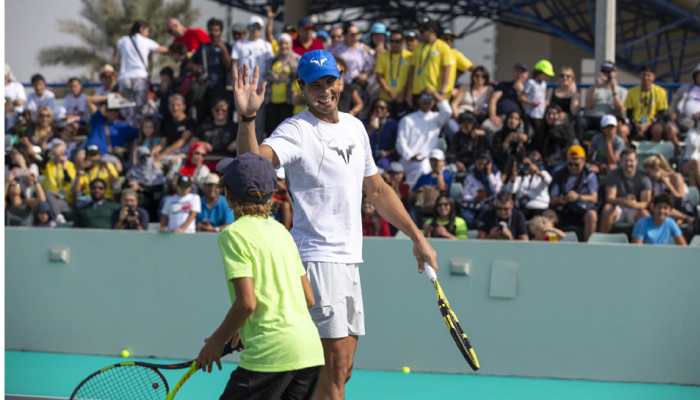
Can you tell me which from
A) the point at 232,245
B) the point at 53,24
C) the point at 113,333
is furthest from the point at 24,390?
the point at 53,24

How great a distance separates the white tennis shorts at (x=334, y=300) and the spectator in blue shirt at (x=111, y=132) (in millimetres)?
9768

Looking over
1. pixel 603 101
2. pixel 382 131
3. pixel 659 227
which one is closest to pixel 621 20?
pixel 603 101

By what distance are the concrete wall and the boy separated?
18.3ft

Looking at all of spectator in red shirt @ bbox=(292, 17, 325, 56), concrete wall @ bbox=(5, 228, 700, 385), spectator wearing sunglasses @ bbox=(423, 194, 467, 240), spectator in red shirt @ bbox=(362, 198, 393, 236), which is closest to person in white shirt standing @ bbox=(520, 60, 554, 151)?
spectator wearing sunglasses @ bbox=(423, 194, 467, 240)

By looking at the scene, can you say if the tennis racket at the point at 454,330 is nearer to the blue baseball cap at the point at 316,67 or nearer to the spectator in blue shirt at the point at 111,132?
the blue baseball cap at the point at 316,67

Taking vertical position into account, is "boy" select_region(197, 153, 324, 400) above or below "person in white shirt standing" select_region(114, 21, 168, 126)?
below

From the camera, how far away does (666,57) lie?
28.0 metres

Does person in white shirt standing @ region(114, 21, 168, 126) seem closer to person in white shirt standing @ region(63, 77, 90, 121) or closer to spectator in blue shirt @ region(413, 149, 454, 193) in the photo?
person in white shirt standing @ region(63, 77, 90, 121)

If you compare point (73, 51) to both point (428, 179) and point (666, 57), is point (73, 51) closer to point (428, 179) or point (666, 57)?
point (666, 57)

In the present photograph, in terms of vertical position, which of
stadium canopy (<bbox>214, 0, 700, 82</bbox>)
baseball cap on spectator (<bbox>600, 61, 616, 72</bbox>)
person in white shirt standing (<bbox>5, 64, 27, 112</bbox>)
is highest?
stadium canopy (<bbox>214, 0, 700, 82</bbox>)

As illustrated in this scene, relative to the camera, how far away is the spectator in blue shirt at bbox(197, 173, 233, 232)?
1135 centimetres

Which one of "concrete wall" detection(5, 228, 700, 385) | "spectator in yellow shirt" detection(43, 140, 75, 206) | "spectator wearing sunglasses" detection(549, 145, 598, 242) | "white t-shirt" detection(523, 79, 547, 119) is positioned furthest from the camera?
"spectator in yellow shirt" detection(43, 140, 75, 206)

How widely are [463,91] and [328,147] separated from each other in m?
9.02

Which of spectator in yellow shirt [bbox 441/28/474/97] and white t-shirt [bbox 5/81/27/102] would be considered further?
white t-shirt [bbox 5/81/27/102]
